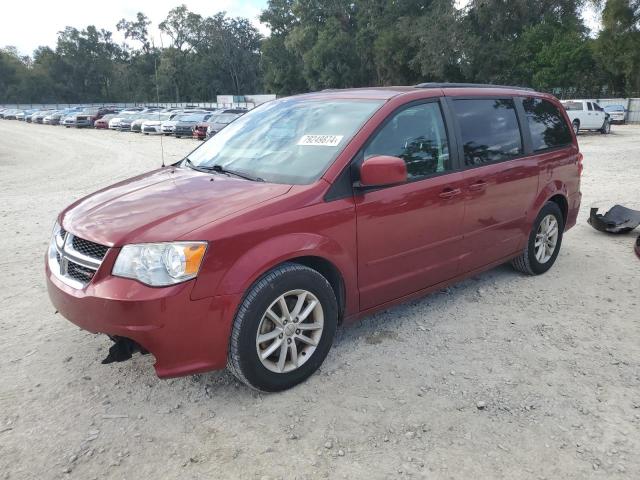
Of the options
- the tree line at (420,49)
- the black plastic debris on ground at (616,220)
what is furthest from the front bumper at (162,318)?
the tree line at (420,49)

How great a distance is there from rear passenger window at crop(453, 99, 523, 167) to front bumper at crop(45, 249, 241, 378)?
2396 mm

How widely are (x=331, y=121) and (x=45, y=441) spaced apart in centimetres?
262

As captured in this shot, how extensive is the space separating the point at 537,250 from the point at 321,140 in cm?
281

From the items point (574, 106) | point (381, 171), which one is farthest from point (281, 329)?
point (574, 106)

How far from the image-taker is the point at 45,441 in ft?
8.75

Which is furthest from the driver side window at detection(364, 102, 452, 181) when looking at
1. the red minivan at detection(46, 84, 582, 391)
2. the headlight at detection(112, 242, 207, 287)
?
the headlight at detection(112, 242, 207, 287)

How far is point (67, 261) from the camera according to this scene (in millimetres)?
3006

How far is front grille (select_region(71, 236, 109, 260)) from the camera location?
9.12ft

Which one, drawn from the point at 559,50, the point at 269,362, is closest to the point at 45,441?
the point at 269,362

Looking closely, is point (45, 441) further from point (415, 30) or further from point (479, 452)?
A: point (415, 30)

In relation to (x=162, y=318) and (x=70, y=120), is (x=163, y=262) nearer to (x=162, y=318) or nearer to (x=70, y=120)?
(x=162, y=318)

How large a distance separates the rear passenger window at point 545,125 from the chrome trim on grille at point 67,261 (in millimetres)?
3963

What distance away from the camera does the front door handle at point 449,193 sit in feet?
12.5

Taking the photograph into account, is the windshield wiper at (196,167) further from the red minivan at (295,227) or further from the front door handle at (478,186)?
the front door handle at (478,186)
